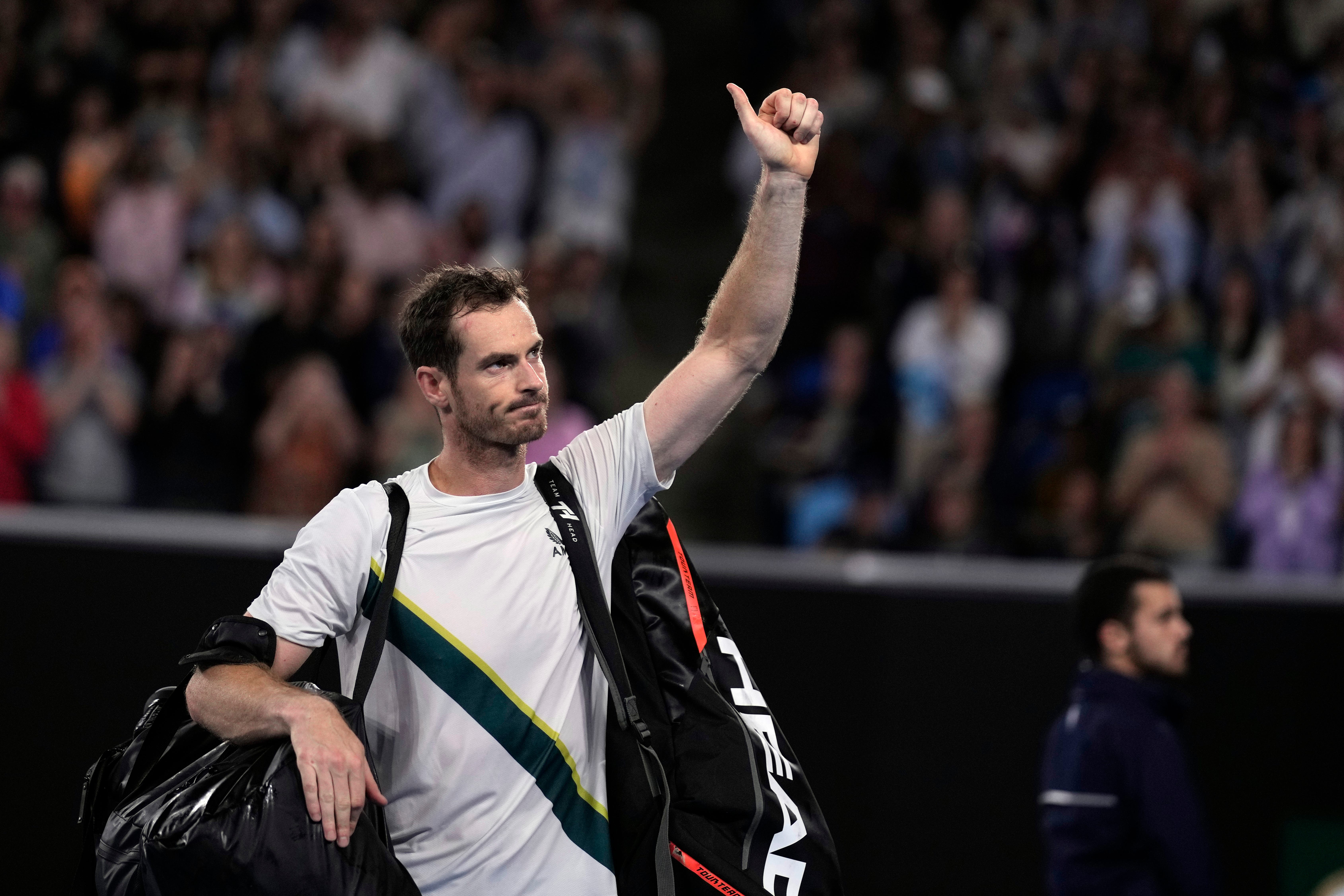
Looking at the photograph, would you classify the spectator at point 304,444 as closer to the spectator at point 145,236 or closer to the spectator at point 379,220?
the spectator at point 379,220

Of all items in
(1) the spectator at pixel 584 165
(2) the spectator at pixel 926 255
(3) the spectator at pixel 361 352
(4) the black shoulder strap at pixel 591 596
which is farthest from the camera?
(1) the spectator at pixel 584 165

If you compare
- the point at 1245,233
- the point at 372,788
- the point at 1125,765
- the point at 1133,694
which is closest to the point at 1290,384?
the point at 1245,233

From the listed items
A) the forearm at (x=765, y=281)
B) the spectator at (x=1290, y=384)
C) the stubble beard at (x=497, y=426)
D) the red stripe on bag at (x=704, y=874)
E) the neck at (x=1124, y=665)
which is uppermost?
the spectator at (x=1290, y=384)

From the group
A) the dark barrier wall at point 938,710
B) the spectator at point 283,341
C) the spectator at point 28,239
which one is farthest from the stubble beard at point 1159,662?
the spectator at point 28,239

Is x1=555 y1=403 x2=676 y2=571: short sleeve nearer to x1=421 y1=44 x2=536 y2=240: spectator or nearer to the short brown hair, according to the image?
the short brown hair

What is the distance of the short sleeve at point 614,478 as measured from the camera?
10.6 ft

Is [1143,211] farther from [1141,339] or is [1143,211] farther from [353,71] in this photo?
[353,71]

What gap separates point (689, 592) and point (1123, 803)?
173 centimetres

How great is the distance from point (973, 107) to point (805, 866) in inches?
316

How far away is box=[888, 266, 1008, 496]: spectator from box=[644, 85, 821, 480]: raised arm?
5294 millimetres

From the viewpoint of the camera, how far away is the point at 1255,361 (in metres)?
8.74

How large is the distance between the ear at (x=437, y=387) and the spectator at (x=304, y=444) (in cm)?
429

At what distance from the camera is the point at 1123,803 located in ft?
14.3

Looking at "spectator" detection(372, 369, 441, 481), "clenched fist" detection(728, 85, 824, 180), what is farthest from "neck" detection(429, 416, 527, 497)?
"spectator" detection(372, 369, 441, 481)
